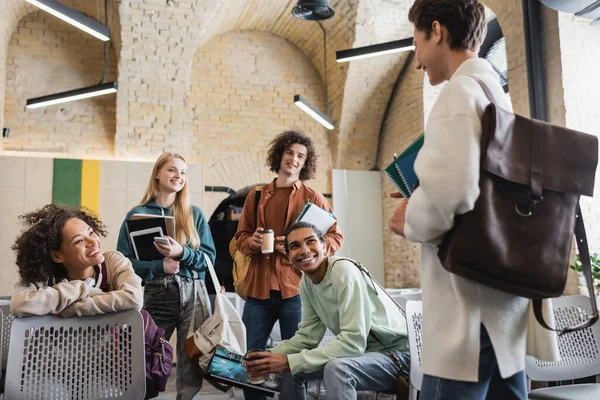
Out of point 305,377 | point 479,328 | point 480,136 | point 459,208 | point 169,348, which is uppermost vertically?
point 480,136

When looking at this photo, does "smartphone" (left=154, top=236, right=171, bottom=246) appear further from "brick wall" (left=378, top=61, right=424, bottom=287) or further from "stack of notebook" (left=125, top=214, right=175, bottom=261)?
"brick wall" (left=378, top=61, right=424, bottom=287)

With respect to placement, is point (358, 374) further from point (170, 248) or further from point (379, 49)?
point (379, 49)

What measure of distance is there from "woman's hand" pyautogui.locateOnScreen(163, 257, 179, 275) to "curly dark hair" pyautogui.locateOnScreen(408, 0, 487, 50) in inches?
80.7

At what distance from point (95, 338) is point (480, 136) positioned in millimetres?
1639

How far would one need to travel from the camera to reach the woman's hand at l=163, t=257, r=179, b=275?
10.3 feet

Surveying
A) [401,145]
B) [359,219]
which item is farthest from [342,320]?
[359,219]

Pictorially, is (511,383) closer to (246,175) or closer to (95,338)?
(95,338)

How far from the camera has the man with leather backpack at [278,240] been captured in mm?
3383

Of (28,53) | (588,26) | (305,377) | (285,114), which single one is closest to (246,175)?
(285,114)

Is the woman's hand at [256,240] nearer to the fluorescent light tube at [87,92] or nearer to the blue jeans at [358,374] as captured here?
the blue jeans at [358,374]

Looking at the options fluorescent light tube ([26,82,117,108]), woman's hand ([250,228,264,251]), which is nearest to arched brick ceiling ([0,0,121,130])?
fluorescent light tube ([26,82,117,108])

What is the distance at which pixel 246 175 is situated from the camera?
1001cm

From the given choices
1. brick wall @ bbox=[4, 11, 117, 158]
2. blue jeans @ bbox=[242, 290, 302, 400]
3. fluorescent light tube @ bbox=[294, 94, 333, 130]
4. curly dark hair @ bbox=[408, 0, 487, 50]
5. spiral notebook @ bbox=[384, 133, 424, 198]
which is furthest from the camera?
brick wall @ bbox=[4, 11, 117, 158]

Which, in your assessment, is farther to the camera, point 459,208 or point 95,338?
point 95,338
